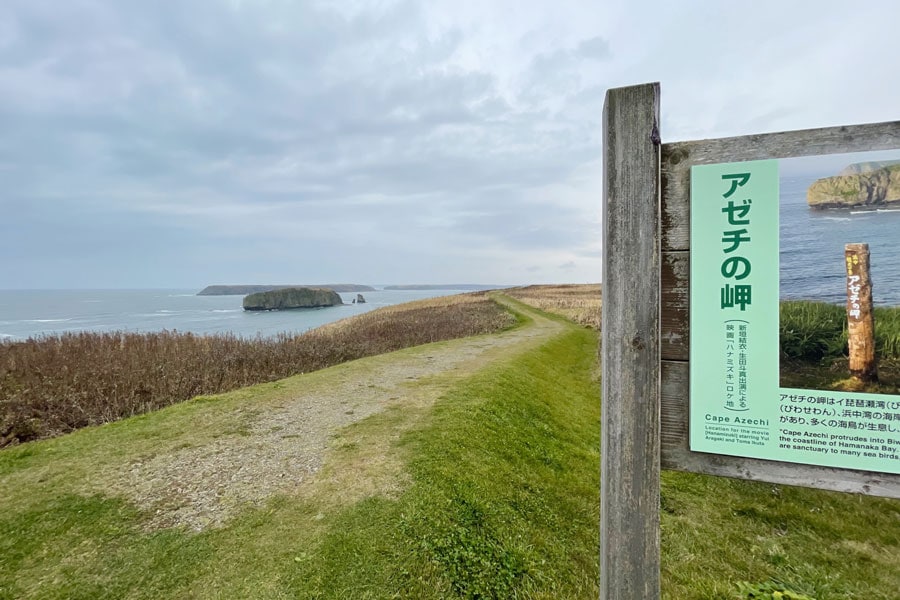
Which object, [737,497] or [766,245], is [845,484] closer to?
[766,245]

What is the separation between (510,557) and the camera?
12.7 feet

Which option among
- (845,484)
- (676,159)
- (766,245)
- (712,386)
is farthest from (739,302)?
(845,484)

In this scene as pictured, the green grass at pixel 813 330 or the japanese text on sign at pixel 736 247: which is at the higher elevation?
the japanese text on sign at pixel 736 247

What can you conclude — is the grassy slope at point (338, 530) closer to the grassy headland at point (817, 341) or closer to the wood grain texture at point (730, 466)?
the wood grain texture at point (730, 466)

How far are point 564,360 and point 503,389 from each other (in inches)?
252

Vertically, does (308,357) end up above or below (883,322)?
below

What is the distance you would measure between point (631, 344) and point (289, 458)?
201 inches

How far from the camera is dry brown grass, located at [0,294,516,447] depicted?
24.1 ft

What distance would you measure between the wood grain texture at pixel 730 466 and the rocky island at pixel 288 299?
94.4 metres

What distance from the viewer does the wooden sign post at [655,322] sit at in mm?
2037

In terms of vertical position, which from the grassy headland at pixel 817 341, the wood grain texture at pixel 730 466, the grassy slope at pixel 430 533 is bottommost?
the grassy slope at pixel 430 533

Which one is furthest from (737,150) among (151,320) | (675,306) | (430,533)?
(151,320)

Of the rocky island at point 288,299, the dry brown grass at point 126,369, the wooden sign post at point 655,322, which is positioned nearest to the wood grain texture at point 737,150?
the wooden sign post at point 655,322

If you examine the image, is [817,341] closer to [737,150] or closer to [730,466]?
[730,466]
